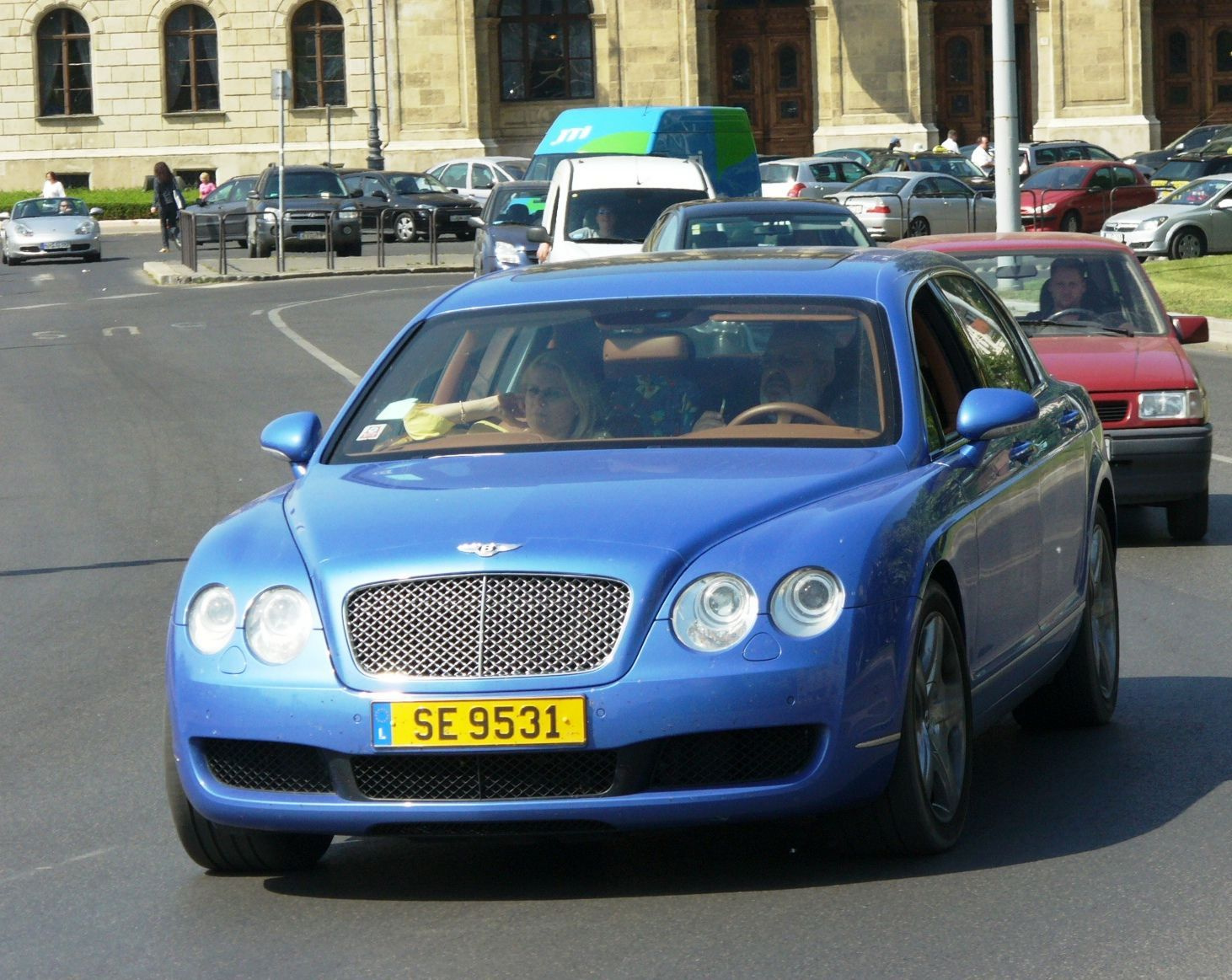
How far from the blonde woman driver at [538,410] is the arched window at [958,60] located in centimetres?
5650

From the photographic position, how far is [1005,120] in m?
23.6

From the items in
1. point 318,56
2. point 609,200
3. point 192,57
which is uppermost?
point 192,57

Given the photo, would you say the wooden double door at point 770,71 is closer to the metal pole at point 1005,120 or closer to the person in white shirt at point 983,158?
the person in white shirt at point 983,158

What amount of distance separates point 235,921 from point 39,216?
1612 inches

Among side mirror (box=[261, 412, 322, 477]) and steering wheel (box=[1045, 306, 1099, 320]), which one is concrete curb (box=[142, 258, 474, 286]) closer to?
steering wheel (box=[1045, 306, 1099, 320])

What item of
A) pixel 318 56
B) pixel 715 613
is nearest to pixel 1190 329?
pixel 715 613

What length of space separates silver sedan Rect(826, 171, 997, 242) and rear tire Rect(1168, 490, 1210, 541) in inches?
1104

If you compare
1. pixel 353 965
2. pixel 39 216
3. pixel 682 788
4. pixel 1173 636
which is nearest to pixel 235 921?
pixel 353 965

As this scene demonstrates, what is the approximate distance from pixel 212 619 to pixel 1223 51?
192ft

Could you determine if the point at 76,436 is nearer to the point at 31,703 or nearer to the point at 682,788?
the point at 31,703

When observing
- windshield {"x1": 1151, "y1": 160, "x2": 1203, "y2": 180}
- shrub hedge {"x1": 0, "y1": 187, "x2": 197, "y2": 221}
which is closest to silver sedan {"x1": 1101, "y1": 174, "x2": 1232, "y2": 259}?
windshield {"x1": 1151, "y1": 160, "x2": 1203, "y2": 180}

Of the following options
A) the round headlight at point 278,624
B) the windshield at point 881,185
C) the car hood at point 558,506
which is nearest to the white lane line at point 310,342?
the windshield at point 881,185

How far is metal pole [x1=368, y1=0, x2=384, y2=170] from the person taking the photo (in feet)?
191

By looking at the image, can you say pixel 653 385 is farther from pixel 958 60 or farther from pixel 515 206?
pixel 958 60
